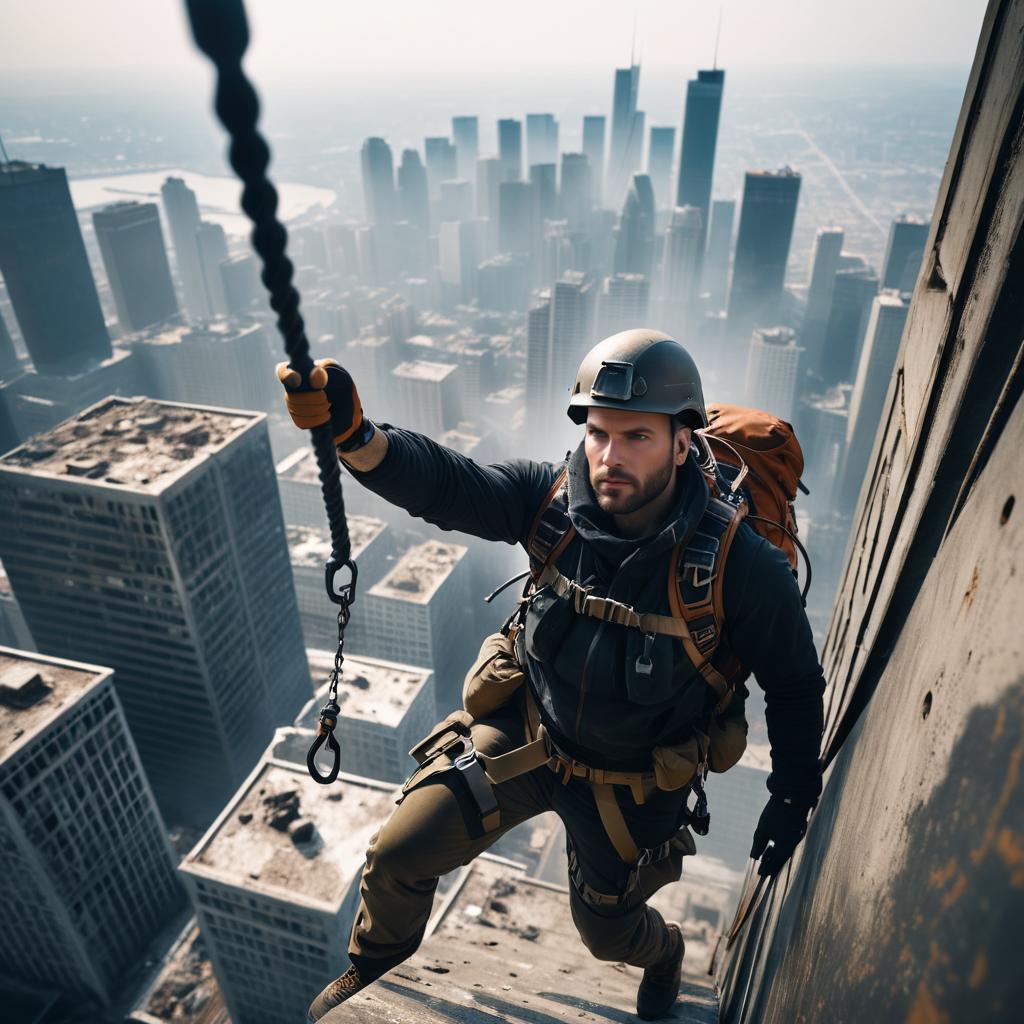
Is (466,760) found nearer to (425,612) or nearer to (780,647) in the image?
(780,647)

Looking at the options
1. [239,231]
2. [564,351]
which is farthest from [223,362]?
[239,231]

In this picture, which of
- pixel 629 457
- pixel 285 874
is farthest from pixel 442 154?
pixel 629 457

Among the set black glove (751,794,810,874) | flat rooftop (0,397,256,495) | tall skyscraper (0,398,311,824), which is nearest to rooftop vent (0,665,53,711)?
tall skyscraper (0,398,311,824)

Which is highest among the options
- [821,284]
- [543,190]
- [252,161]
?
[252,161]

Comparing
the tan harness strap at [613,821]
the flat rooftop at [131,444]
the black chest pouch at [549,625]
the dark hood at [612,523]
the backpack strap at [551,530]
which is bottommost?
the flat rooftop at [131,444]

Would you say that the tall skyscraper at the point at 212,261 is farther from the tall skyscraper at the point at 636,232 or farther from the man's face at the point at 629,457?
the man's face at the point at 629,457

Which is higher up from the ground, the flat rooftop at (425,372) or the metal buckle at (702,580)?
the metal buckle at (702,580)

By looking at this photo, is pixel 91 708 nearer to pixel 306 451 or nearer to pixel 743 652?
pixel 743 652

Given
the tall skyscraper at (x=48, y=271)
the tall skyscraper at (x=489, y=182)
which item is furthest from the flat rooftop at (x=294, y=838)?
the tall skyscraper at (x=489, y=182)
